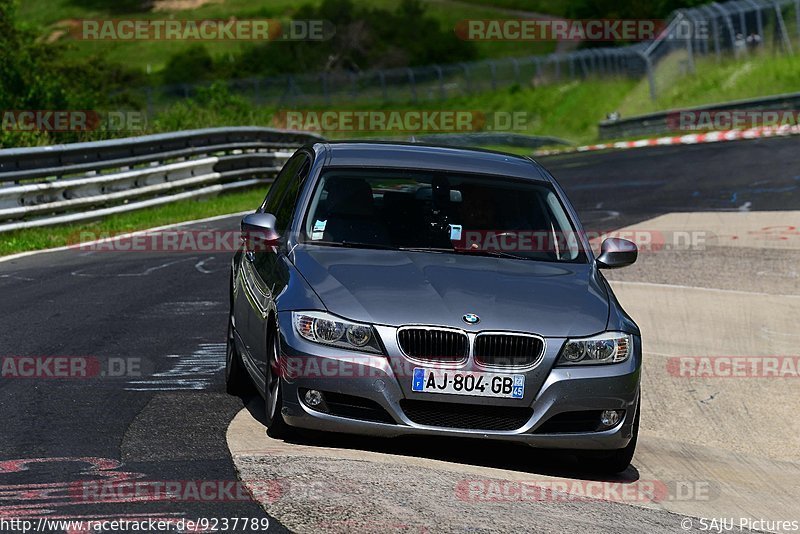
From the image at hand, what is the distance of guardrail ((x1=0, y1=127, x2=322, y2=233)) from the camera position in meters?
17.5

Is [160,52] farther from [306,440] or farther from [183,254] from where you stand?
[306,440]

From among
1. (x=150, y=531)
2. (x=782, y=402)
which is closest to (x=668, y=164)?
(x=782, y=402)

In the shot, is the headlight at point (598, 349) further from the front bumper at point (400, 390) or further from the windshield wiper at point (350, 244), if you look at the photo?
the windshield wiper at point (350, 244)

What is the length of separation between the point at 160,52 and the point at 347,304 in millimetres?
104628

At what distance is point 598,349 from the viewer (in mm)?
7344

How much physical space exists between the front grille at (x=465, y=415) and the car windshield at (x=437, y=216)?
137 centimetres


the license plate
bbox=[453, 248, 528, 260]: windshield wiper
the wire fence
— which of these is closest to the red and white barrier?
the wire fence

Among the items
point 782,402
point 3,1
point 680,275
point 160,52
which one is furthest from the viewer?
point 160,52

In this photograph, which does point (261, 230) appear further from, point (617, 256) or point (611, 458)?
point (611, 458)

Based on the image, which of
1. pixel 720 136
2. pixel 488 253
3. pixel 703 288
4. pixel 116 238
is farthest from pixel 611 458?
pixel 720 136

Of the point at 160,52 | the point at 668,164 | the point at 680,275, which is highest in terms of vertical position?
the point at 680,275

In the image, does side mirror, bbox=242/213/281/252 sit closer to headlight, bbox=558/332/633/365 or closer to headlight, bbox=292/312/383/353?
headlight, bbox=292/312/383/353

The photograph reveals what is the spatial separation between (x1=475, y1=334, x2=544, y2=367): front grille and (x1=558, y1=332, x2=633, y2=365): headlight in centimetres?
15

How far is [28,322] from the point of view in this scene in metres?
11.3
